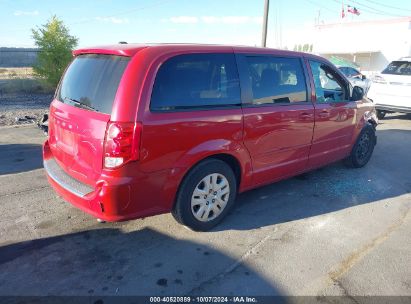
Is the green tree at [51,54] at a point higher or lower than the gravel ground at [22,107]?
higher

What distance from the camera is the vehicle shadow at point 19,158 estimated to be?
530 centimetres

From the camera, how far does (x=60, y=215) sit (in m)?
3.87

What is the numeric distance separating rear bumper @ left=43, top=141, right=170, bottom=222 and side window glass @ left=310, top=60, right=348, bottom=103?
2679 mm

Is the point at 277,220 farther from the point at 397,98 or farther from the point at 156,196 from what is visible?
the point at 397,98

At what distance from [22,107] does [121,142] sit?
958 centimetres

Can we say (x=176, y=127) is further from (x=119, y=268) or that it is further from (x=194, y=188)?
(x=119, y=268)

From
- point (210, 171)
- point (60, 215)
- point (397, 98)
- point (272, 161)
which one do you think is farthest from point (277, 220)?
point (397, 98)

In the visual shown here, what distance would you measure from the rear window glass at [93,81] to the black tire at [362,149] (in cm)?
414

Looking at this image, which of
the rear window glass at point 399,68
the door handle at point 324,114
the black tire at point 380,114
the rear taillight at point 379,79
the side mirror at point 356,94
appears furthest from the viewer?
the black tire at point 380,114

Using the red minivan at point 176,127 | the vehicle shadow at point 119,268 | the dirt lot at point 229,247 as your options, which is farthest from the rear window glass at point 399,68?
the vehicle shadow at point 119,268

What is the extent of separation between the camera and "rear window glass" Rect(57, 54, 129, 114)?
9.85ft

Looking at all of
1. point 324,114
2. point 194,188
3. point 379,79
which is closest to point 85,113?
point 194,188

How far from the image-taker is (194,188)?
3381 millimetres

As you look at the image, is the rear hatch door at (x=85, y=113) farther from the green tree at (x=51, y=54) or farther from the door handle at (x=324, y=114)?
the green tree at (x=51, y=54)
